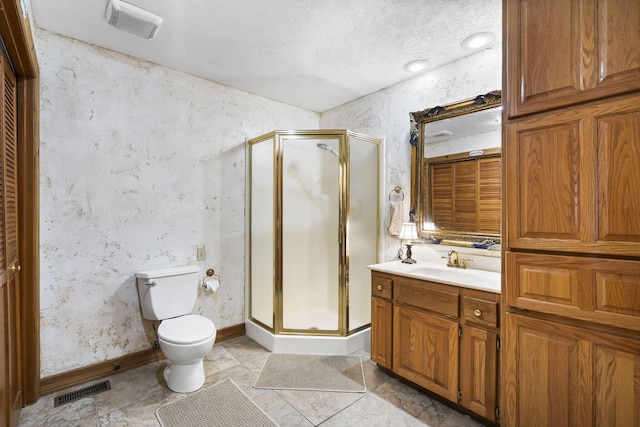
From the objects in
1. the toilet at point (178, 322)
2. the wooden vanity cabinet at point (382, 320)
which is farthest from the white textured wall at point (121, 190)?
the wooden vanity cabinet at point (382, 320)

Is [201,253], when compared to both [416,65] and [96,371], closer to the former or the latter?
[96,371]

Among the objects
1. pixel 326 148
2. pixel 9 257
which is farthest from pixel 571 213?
pixel 9 257

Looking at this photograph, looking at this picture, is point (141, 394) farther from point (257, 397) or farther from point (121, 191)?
point (121, 191)

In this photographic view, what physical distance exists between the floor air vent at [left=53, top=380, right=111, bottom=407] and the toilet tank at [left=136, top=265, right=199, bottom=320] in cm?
49

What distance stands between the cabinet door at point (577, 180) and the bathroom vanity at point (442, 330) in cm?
49

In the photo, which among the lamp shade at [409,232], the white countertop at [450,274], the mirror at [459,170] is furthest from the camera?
the lamp shade at [409,232]

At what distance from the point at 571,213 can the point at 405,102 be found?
178 centimetres

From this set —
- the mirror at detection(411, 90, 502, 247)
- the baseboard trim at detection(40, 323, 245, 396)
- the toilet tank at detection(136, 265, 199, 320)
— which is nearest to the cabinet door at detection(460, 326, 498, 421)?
the mirror at detection(411, 90, 502, 247)

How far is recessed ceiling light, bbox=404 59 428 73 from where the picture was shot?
7.59 ft

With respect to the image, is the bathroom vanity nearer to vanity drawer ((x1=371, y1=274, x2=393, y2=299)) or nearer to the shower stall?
vanity drawer ((x1=371, y1=274, x2=393, y2=299))

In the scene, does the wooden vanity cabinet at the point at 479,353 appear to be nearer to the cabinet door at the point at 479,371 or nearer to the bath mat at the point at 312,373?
the cabinet door at the point at 479,371

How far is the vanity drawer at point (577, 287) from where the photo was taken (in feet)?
3.60

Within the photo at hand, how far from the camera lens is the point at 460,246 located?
224cm

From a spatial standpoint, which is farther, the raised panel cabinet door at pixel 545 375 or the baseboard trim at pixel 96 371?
the baseboard trim at pixel 96 371
